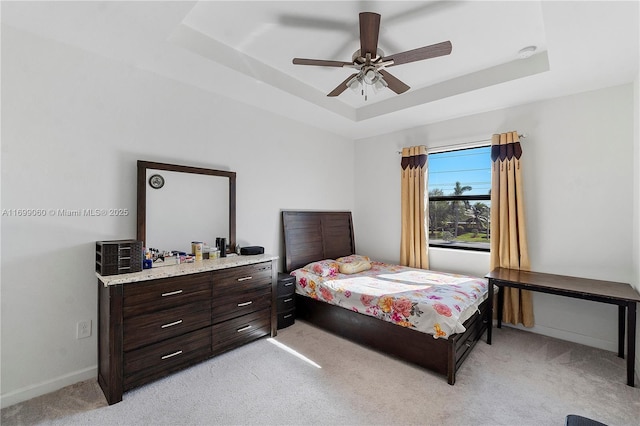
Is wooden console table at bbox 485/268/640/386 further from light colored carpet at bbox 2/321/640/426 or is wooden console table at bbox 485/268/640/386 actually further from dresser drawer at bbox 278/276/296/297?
dresser drawer at bbox 278/276/296/297

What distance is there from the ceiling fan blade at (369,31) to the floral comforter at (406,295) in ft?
6.61

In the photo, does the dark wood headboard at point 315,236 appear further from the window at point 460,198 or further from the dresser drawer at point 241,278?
the window at point 460,198

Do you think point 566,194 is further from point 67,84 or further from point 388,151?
point 67,84

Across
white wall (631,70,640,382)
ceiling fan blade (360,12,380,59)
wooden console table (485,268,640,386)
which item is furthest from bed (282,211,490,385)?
ceiling fan blade (360,12,380,59)

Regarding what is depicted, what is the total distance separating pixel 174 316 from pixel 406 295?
6.44 ft

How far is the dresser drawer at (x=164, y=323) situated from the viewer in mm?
2010

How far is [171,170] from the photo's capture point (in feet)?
8.72

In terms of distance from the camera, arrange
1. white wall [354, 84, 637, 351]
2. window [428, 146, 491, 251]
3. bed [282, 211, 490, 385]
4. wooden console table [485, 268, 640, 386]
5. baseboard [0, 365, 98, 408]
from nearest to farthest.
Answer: baseboard [0, 365, 98, 408], wooden console table [485, 268, 640, 386], bed [282, 211, 490, 385], white wall [354, 84, 637, 351], window [428, 146, 491, 251]

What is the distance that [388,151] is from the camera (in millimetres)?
4398

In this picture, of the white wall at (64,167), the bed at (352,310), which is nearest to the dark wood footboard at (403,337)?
the bed at (352,310)

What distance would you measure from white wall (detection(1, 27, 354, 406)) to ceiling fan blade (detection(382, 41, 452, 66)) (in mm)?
1948

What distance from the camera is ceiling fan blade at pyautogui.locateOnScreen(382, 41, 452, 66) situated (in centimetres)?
196

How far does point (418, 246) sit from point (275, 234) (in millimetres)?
1978

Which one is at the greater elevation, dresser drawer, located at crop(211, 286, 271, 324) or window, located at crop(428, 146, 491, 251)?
window, located at crop(428, 146, 491, 251)
